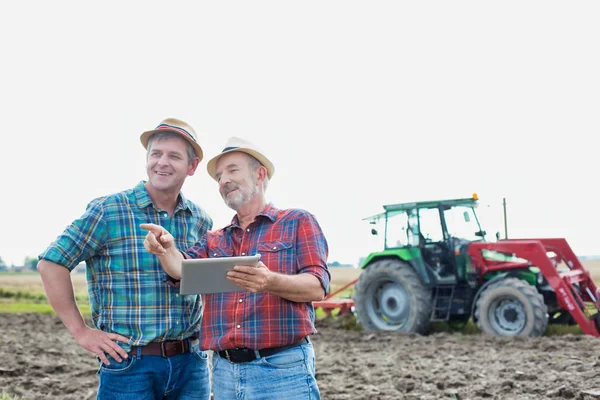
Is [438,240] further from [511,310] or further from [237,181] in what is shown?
[237,181]

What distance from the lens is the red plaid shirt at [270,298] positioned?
2.81m

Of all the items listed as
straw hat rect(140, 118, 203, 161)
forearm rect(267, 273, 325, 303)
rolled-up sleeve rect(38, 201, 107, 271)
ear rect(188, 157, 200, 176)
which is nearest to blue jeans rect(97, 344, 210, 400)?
rolled-up sleeve rect(38, 201, 107, 271)

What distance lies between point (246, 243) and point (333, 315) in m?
10.9

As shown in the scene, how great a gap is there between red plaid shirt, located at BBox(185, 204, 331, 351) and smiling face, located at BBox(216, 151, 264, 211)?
4.3 inches

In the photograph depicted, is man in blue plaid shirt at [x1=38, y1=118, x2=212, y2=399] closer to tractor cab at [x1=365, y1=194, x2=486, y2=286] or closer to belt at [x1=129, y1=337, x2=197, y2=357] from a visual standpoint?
belt at [x1=129, y1=337, x2=197, y2=357]

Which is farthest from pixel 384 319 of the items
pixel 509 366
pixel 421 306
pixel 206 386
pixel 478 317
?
pixel 206 386

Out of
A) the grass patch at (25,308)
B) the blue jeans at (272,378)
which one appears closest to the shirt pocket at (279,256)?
the blue jeans at (272,378)

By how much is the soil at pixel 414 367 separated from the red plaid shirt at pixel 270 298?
11.7 feet

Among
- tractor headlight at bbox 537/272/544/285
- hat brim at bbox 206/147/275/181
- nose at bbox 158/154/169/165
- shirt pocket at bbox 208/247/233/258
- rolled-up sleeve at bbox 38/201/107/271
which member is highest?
nose at bbox 158/154/169/165

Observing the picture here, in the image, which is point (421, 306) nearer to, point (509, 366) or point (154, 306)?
point (509, 366)

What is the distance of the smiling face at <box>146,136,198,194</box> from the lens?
126 inches

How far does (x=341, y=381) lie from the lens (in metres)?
6.99

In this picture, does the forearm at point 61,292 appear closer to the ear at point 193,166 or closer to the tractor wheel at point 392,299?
the ear at point 193,166

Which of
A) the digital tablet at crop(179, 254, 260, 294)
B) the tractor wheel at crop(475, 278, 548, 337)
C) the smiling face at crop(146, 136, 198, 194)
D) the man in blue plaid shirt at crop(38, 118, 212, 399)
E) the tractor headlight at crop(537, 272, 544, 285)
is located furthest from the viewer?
the tractor headlight at crop(537, 272, 544, 285)
